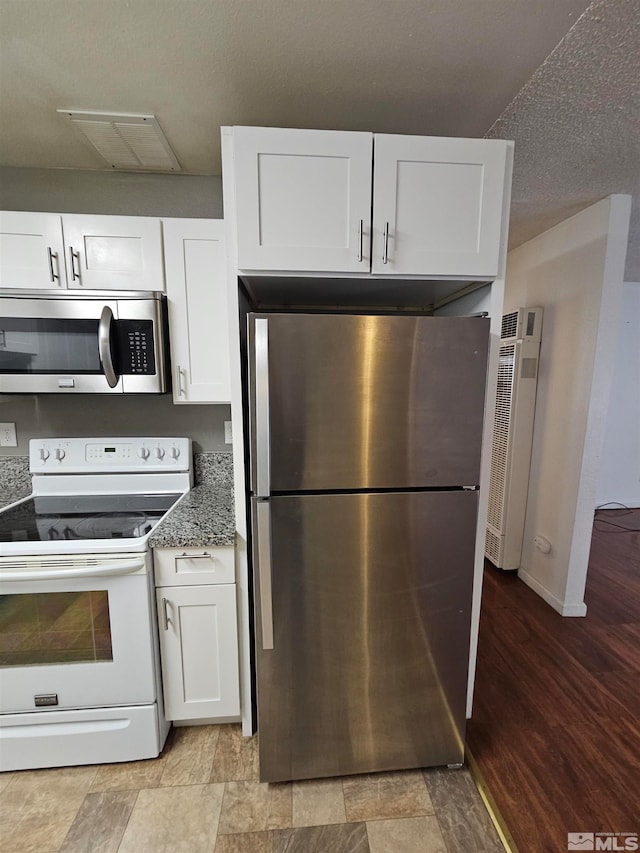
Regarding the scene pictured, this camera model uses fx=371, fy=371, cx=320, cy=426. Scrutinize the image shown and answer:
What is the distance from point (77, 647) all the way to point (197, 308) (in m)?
1.44

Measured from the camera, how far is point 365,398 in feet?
3.97

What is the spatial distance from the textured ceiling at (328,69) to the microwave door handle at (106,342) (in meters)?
0.76

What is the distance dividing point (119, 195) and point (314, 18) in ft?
4.14

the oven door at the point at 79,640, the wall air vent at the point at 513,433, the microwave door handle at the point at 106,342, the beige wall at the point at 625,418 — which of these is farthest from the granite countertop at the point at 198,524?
the beige wall at the point at 625,418

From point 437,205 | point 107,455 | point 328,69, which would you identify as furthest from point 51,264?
point 437,205

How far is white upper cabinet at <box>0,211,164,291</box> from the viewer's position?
155 cm

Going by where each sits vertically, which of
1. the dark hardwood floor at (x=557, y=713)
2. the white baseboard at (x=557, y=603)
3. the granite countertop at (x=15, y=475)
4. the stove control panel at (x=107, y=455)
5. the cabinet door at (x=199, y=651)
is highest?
the stove control panel at (x=107, y=455)

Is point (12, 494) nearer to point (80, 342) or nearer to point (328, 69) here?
point (80, 342)

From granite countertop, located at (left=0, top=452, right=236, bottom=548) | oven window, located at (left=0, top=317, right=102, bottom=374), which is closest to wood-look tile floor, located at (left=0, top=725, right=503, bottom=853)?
granite countertop, located at (left=0, top=452, right=236, bottom=548)

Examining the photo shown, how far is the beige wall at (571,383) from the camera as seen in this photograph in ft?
6.88

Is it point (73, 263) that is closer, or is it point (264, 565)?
point (264, 565)

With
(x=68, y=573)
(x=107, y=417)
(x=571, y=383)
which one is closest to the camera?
(x=68, y=573)

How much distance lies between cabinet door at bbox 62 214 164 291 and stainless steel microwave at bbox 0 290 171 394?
0.21ft

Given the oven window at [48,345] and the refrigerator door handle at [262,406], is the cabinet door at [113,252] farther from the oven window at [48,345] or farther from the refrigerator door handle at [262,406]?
the refrigerator door handle at [262,406]
